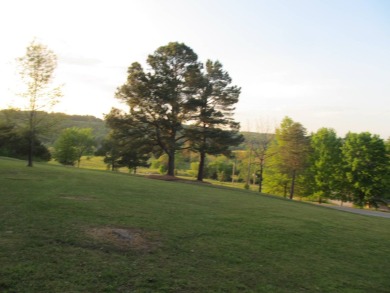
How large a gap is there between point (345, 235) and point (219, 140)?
25273mm

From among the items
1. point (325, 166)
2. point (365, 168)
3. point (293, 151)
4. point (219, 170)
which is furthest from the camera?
point (219, 170)

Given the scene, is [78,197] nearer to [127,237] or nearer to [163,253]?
[127,237]

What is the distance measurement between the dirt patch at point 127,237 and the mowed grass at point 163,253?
22 millimetres

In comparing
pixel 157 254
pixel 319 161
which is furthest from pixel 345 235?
pixel 319 161

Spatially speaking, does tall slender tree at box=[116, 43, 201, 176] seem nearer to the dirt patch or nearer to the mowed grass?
the mowed grass

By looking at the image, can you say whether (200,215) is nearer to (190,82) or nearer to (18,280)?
(18,280)

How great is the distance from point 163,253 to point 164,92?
1096 inches

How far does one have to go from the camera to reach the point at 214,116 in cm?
3609

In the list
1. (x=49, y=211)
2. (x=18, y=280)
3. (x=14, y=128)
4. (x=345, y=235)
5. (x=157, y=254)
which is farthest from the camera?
(x=14, y=128)

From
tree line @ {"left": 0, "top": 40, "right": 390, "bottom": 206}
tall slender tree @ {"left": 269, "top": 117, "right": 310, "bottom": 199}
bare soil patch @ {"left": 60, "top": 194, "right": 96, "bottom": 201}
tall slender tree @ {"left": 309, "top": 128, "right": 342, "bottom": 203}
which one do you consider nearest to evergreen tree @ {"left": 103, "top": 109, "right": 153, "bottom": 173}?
tree line @ {"left": 0, "top": 40, "right": 390, "bottom": 206}

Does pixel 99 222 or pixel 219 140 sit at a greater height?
pixel 219 140

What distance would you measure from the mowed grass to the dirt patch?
0.07ft

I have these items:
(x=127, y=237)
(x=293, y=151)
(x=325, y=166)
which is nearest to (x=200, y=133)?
(x=293, y=151)

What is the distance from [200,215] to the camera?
1117 centimetres
